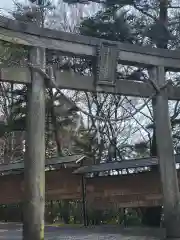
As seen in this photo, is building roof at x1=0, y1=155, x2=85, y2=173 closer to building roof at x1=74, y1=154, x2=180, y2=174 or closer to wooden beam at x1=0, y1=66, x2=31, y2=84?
building roof at x1=74, y1=154, x2=180, y2=174

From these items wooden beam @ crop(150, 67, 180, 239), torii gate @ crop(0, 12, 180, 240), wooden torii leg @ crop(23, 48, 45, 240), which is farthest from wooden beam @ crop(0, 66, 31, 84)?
wooden beam @ crop(150, 67, 180, 239)

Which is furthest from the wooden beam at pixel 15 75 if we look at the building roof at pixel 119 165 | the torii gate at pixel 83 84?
the building roof at pixel 119 165

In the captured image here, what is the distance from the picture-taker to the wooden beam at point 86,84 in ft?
26.5

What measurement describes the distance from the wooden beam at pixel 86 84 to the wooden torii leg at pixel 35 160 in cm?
29

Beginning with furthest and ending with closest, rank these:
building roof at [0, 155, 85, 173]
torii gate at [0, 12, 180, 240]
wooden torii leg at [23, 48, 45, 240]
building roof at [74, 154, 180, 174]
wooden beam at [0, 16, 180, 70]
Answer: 1. building roof at [0, 155, 85, 173]
2. building roof at [74, 154, 180, 174]
3. wooden beam at [0, 16, 180, 70]
4. torii gate at [0, 12, 180, 240]
5. wooden torii leg at [23, 48, 45, 240]

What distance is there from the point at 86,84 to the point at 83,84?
0.07 meters

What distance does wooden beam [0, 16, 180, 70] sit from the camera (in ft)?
26.4

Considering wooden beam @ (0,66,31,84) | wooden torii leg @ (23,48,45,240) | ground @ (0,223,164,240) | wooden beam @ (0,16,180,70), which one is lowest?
ground @ (0,223,164,240)

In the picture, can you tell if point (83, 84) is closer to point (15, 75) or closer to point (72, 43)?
point (72, 43)

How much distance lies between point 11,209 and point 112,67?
53.0 ft

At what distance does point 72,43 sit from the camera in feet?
28.9

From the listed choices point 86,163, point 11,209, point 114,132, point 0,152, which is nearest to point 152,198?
point 86,163

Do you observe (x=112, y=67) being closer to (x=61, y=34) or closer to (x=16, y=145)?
(x=61, y=34)

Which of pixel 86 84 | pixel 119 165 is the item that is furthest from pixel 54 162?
pixel 86 84
